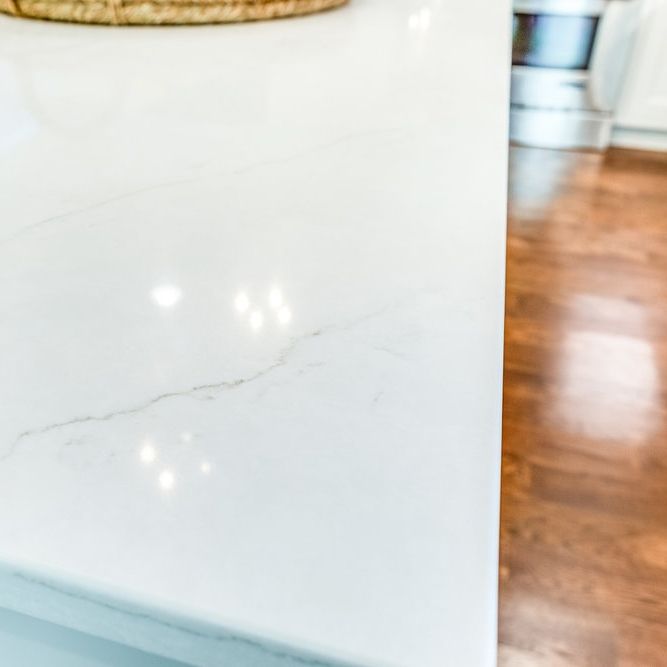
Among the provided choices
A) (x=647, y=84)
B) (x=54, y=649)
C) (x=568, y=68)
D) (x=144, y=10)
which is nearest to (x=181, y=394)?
(x=54, y=649)

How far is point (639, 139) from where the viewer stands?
2.23 metres

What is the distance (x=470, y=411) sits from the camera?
0.28 m

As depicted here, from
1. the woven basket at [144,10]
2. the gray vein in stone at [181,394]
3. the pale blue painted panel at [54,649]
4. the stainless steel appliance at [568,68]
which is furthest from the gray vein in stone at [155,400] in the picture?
the stainless steel appliance at [568,68]

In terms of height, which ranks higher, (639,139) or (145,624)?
(145,624)

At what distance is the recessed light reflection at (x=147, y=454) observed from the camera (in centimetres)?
26

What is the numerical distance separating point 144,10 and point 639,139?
203cm

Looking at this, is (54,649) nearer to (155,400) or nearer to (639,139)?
(155,400)

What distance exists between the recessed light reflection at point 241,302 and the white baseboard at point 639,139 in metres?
2.31

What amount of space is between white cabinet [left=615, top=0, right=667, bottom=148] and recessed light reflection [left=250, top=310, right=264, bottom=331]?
214 centimetres

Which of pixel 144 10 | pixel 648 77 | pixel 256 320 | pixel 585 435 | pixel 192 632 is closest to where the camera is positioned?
pixel 192 632

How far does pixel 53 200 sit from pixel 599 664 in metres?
0.91

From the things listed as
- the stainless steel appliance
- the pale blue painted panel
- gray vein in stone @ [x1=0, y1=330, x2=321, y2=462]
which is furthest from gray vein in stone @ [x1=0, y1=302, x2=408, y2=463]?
the stainless steel appliance

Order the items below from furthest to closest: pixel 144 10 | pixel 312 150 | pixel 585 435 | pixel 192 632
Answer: pixel 585 435, pixel 144 10, pixel 312 150, pixel 192 632

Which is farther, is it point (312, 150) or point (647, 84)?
A: point (647, 84)
